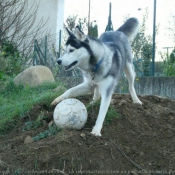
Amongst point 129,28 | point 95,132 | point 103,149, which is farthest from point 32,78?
point 103,149

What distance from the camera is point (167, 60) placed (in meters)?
9.27

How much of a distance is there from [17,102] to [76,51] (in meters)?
2.45

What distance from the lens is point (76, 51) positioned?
4.27 m

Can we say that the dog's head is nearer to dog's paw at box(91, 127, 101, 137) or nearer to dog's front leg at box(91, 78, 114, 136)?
dog's front leg at box(91, 78, 114, 136)

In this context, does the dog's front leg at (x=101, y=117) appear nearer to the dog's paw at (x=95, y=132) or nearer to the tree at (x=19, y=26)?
the dog's paw at (x=95, y=132)

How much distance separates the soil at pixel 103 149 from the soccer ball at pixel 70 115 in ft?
0.40

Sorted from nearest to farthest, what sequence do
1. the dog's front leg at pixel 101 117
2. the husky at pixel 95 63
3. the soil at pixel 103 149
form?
1. the soil at pixel 103 149
2. the dog's front leg at pixel 101 117
3. the husky at pixel 95 63

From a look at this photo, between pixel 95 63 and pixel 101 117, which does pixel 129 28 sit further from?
pixel 101 117

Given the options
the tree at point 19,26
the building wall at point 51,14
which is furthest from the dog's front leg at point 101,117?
the building wall at point 51,14

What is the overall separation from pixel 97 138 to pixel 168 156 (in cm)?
87

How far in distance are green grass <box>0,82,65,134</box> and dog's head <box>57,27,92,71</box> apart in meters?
1.28

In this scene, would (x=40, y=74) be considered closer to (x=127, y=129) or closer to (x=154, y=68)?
(x=154, y=68)

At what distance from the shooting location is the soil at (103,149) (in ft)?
11.5

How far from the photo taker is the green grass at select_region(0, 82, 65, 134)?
512cm
